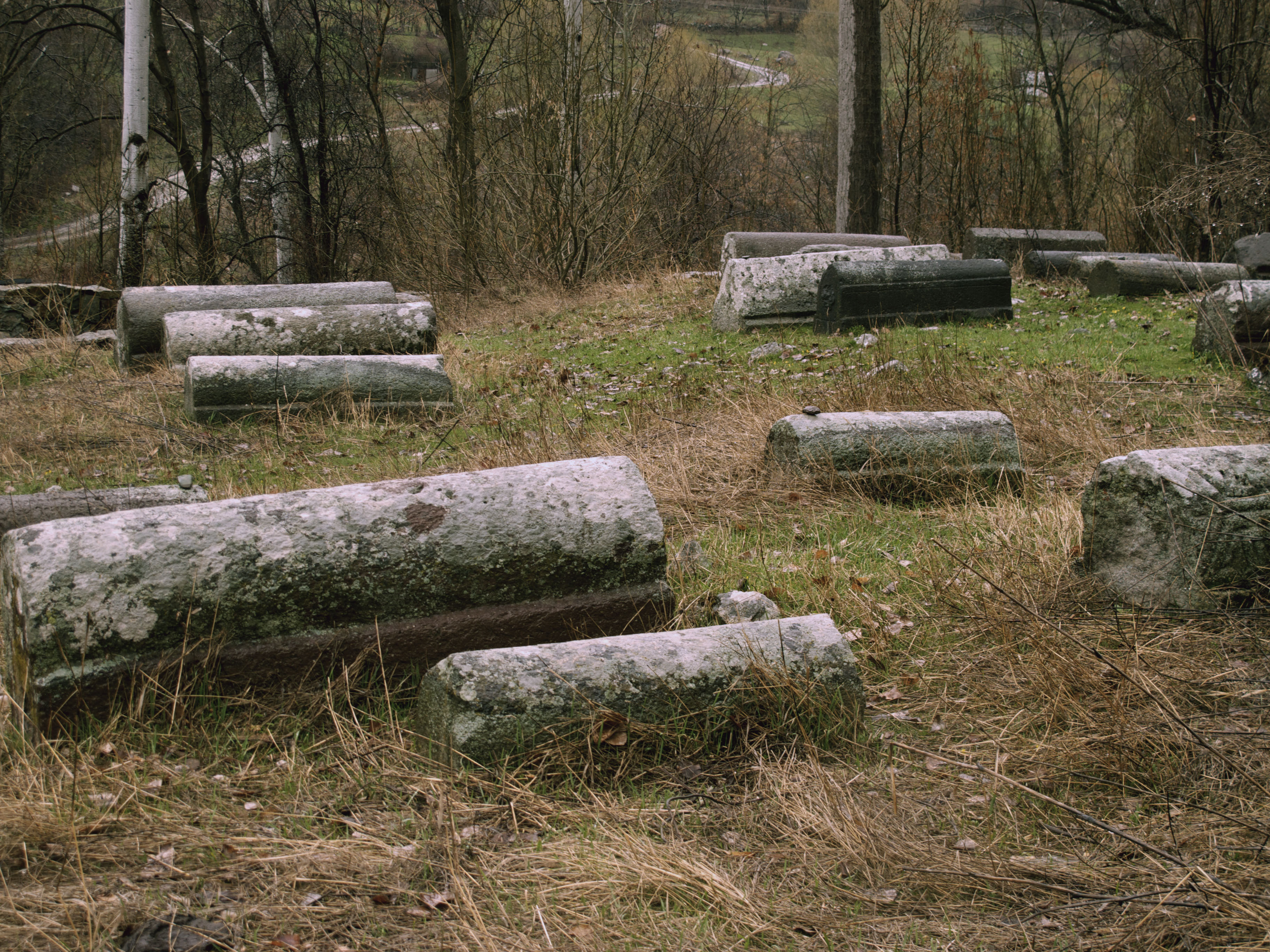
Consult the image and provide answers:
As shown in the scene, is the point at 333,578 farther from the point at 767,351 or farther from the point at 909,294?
the point at 909,294

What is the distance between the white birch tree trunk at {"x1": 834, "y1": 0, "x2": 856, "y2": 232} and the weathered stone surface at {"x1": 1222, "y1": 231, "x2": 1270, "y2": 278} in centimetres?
573

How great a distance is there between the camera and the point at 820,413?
593 centimetres

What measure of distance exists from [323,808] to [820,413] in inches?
153

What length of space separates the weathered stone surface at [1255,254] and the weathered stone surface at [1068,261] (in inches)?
29.5

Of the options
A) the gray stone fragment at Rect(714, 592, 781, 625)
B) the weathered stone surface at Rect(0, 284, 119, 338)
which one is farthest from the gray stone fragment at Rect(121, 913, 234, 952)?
the weathered stone surface at Rect(0, 284, 119, 338)

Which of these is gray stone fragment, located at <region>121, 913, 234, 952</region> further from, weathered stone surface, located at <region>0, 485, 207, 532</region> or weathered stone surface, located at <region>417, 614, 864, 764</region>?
weathered stone surface, located at <region>0, 485, 207, 532</region>

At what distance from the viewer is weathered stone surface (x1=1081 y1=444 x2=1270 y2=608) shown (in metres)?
3.72

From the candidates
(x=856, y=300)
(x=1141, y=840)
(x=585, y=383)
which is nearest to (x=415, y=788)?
(x=1141, y=840)

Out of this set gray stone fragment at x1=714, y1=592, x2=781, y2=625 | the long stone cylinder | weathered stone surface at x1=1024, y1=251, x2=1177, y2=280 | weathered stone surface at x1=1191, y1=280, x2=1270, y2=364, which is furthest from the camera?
weathered stone surface at x1=1024, y1=251, x2=1177, y2=280

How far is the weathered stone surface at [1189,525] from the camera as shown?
12.2ft

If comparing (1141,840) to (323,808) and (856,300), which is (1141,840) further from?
(856,300)

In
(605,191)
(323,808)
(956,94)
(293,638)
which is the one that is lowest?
(323,808)

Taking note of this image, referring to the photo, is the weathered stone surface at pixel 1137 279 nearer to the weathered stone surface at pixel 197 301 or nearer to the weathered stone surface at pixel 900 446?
the weathered stone surface at pixel 900 446

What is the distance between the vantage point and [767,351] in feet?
32.7
